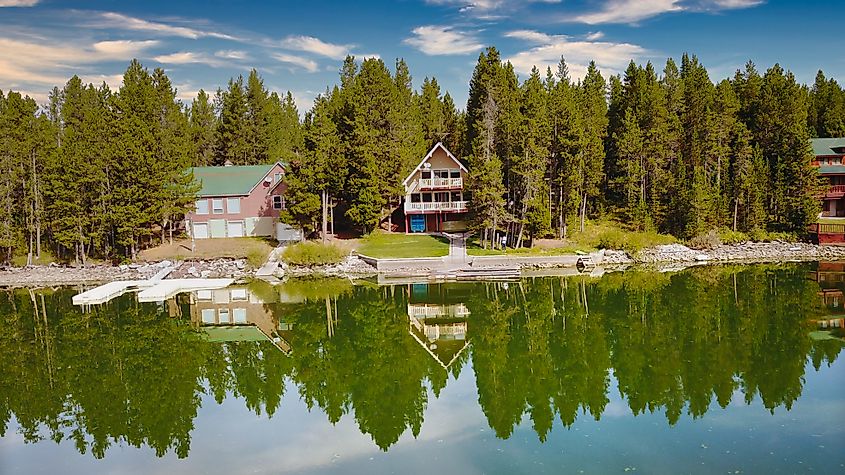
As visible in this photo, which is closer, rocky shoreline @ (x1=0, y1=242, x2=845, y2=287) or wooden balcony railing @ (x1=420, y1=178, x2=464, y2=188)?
rocky shoreline @ (x1=0, y1=242, x2=845, y2=287)

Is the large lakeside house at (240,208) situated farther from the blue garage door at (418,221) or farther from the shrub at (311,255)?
the blue garage door at (418,221)

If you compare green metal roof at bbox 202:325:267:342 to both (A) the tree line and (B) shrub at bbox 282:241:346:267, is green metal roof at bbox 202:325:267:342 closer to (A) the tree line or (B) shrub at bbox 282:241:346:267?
(B) shrub at bbox 282:241:346:267

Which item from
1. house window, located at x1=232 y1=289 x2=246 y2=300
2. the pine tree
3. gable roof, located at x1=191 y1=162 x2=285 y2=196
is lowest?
house window, located at x1=232 y1=289 x2=246 y2=300

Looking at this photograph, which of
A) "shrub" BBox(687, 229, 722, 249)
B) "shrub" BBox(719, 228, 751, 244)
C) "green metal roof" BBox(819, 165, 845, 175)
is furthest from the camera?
"green metal roof" BBox(819, 165, 845, 175)

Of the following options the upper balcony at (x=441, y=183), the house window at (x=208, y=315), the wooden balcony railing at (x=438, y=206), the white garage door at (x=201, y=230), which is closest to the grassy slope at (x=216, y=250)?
the white garage door at (x=201, y=230)

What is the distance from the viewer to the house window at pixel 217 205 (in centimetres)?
5166

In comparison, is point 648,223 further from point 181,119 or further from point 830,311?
point 181,119

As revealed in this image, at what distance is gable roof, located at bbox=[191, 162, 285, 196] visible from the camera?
51.8 meters

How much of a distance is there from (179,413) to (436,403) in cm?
724

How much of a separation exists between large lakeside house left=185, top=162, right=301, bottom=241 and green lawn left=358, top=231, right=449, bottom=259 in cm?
822

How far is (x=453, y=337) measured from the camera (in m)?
26.9

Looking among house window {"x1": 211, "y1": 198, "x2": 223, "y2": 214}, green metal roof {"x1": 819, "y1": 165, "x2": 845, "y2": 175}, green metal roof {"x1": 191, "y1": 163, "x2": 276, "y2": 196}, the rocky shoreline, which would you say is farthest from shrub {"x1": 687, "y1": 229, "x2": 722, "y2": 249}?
house window {"x1": 211, "y1": 198, "x2": 223, "y2": 214}

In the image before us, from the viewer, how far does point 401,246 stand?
46.7 m

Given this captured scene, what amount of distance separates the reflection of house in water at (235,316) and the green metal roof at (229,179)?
614 inches
